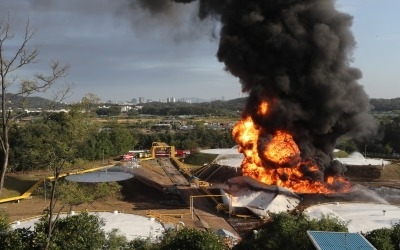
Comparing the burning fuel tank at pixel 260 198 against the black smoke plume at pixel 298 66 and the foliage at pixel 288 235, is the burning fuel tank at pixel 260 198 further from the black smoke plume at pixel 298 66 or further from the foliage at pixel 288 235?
the foliage at pixel 288 235

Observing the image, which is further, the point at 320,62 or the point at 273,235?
the point at 320,62

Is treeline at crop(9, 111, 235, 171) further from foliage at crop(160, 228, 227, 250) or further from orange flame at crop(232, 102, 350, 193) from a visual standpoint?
orange flame at crop(232, 102, 350, 193)

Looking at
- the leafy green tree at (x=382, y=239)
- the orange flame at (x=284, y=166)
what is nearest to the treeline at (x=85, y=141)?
the leafy green tree at (x=382, y=239)

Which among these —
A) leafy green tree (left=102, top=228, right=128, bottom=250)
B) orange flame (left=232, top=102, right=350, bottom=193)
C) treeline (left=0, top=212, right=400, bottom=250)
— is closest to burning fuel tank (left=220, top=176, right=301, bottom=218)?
orange flame (left=232, top=102, right=350, bottom=193)

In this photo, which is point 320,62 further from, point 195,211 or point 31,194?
point 31,194

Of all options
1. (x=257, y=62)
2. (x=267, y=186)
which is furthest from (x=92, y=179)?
(x=257, y=62)

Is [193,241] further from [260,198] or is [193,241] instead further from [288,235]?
[260,198]

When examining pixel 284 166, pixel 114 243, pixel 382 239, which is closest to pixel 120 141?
pixel 284 166
